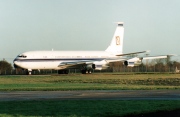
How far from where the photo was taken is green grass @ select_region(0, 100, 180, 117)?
17.2 meters

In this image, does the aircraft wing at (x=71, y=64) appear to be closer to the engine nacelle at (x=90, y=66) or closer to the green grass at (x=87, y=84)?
the engine nacelle at (x=90, y=66)

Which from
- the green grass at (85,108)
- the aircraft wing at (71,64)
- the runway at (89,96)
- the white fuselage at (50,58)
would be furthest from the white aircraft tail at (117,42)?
the green grass at (85,108)

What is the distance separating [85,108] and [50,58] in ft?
171

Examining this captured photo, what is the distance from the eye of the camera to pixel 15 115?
16.7 meters

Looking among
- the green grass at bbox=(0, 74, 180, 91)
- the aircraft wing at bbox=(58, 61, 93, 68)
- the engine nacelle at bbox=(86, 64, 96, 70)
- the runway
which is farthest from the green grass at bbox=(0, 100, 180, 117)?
the aircraft wing at bbox=(58, 61, 93, 68)

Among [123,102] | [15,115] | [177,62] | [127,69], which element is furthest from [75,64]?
[177,62]

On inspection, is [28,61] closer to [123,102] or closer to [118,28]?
[118,28]

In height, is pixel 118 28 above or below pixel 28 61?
above

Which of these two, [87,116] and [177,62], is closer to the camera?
[87,116]

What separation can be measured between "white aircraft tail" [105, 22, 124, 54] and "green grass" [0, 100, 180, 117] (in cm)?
6204

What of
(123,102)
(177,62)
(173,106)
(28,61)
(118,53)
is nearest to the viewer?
(173,106)

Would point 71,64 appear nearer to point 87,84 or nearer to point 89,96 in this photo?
point 87,84

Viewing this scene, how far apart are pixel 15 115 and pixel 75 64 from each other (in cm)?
5611

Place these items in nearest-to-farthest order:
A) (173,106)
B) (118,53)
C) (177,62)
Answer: (173,106) → (118,53) → (177,62)
